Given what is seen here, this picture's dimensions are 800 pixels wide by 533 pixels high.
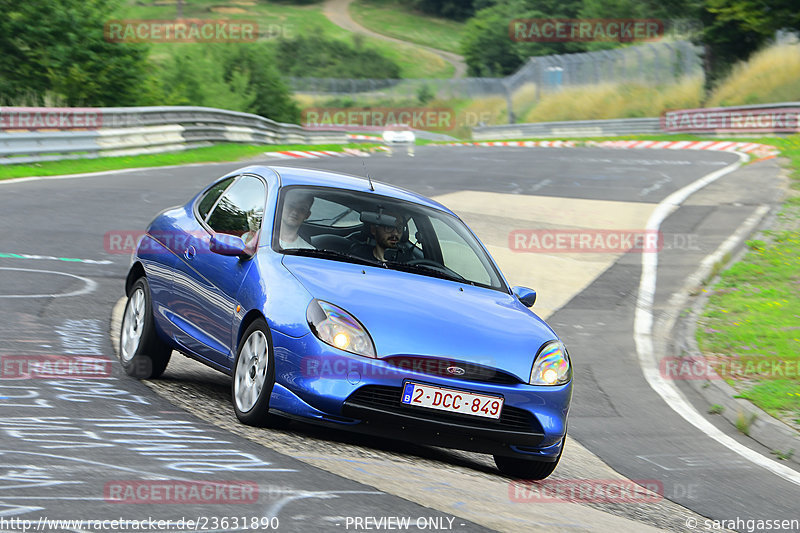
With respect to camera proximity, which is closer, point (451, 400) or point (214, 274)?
point (451, 400)

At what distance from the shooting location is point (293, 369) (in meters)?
5.86

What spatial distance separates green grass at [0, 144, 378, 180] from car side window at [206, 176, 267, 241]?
43.2 ft

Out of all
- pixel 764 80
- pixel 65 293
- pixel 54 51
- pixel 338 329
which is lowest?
pixel 65 293

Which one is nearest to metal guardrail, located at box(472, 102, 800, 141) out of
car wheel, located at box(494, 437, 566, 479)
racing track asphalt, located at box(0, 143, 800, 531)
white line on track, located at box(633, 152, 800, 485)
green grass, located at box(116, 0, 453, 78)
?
racing track asphalt, located at box(0, 143, 800, 531)

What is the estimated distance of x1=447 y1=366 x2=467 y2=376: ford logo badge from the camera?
588 centimetres

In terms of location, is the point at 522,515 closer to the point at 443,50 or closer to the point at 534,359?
the point at 534,359

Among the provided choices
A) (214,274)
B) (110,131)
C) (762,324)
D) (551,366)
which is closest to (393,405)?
(551,366)

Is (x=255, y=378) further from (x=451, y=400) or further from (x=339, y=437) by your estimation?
(x=451, y=400)

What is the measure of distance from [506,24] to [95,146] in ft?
276

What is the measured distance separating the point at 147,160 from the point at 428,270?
20012mm

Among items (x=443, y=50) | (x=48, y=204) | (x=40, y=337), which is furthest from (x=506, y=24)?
(x=40, y=337)

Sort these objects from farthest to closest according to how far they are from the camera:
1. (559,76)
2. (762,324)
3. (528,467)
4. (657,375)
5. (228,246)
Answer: (559,76)
(762,324)
(657,375)
(228,246)
(528,467)

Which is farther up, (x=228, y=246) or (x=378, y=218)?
(x=378, y=218)

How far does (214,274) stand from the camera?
7.03 meters
